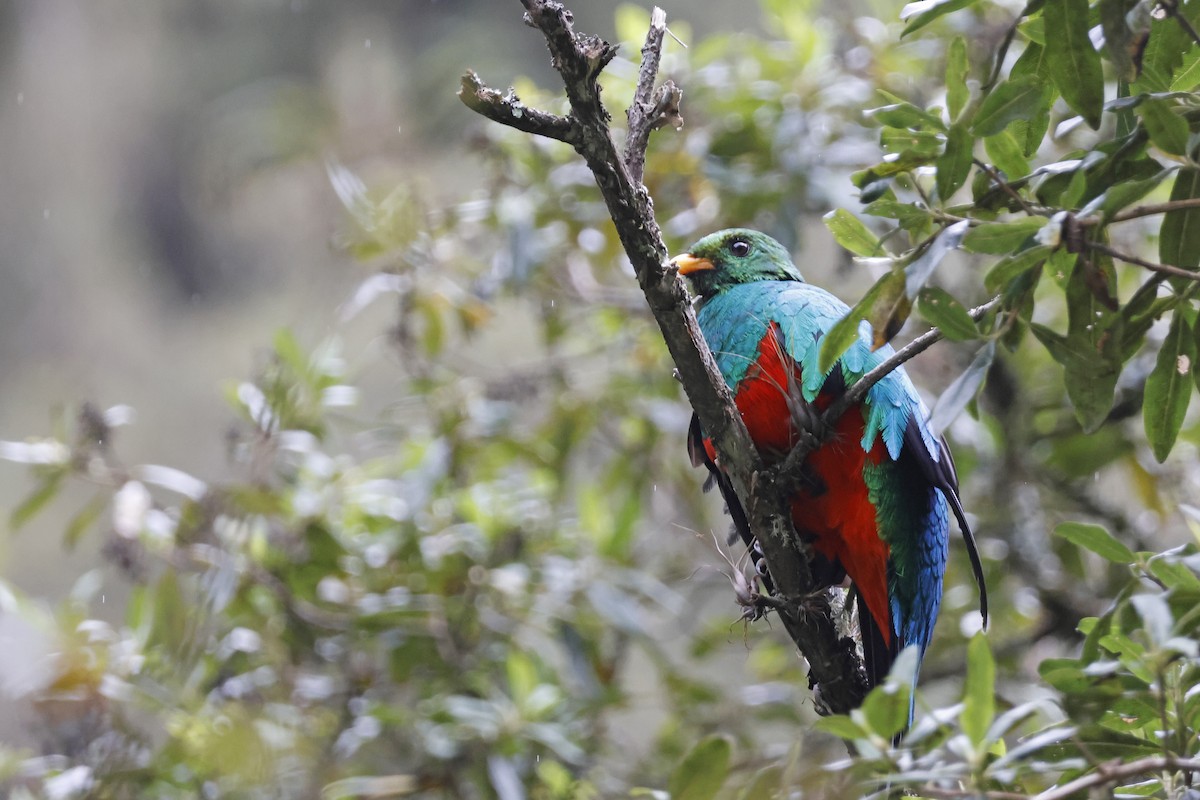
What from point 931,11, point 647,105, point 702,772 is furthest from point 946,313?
point 702,772

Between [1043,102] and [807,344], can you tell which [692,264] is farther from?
[1043,102]

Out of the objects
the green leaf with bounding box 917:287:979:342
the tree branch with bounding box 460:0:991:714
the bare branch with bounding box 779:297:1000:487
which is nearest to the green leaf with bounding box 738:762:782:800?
the tree branch with bounding box 460:0:991:714

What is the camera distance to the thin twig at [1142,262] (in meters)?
1.58

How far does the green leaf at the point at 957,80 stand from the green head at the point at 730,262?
4.81 ft

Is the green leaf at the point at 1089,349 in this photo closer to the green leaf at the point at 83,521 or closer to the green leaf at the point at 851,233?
the green leaf at the point at 851,233

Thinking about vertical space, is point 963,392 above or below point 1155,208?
below

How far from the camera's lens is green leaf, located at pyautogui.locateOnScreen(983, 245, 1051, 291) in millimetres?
1618

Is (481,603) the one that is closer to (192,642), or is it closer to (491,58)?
(192,642)

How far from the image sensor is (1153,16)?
177cm

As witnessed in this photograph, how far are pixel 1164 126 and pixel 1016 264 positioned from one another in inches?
11.2

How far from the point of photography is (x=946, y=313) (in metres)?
1.70

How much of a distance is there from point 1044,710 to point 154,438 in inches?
334

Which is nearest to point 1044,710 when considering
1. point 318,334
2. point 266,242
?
point 318,334

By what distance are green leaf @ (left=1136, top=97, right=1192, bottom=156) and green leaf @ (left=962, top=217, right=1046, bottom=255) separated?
7.5 inches
